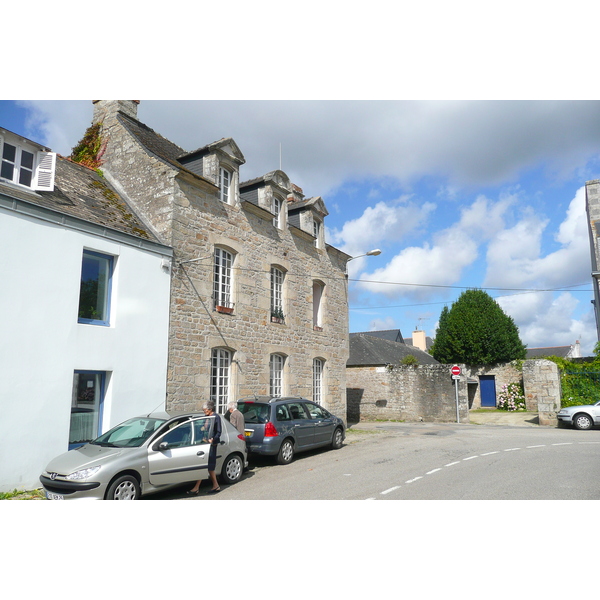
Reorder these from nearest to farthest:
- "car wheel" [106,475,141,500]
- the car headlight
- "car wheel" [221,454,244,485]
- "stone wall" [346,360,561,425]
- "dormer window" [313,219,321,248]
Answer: the car headlight < "car wheel" [106,475,141,500] < "car wheel" [221,454,244,485] < "dormer window" [313,219,321,248] < "stone wall" [346,360,561,425]

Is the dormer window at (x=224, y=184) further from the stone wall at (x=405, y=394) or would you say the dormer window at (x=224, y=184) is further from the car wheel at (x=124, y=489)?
the stone wall at (x=405, y=394)

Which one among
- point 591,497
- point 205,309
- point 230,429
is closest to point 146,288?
point 205,309

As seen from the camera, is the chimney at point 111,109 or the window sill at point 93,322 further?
the chimney at point 111,109

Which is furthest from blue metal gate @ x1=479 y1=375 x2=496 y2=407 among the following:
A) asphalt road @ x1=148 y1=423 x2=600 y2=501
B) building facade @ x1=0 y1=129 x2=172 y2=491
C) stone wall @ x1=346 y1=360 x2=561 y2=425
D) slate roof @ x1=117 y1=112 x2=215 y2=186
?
building facade @ x1=0 y1=129 x2=172 y2=491

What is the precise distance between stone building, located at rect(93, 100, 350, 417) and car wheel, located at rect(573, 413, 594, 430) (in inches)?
346

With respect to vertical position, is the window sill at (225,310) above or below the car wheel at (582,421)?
above

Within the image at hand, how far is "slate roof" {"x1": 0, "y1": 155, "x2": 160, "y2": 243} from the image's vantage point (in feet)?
31.1

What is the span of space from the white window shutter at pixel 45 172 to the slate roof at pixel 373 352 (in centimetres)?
1807

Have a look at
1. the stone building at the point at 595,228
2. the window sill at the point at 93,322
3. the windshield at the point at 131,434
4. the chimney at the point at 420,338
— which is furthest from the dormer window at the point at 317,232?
the chimney at the point at 420,338

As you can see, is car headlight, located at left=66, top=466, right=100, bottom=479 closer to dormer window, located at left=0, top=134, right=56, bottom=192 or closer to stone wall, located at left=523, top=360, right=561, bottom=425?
dormer window, located at left=0, top=134, right=56, bottom=192

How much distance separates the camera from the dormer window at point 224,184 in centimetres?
1347

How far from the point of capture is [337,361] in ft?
60.1

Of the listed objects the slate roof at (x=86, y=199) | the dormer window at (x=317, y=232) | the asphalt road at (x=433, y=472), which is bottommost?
the asphalt road at (x=433, y=472)

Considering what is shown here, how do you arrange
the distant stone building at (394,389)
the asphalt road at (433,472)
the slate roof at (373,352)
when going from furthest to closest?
the slate roof at (373,352) → the distant stone building at (394,389) → the asphalt road at (433,472)
